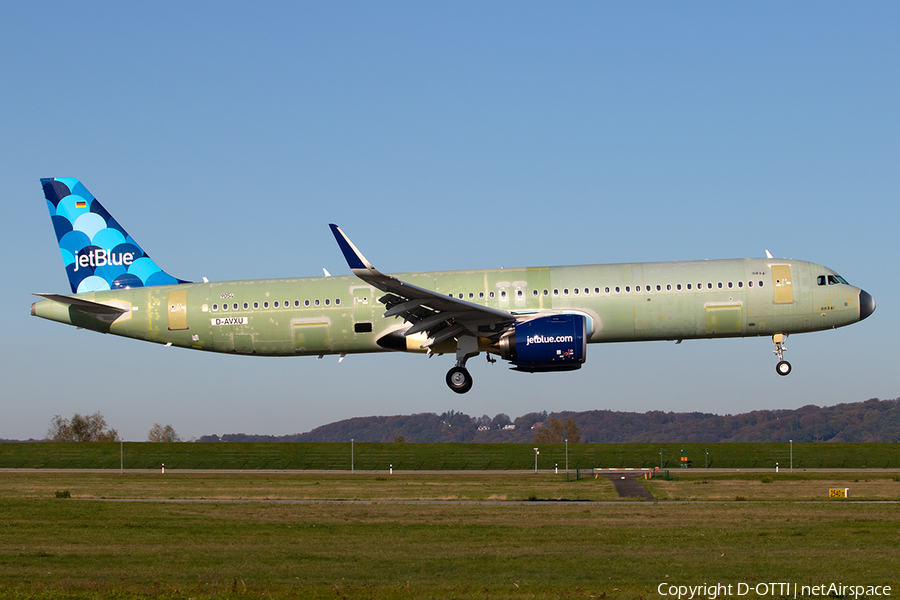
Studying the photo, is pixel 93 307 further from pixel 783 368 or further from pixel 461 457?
pixel 461 457

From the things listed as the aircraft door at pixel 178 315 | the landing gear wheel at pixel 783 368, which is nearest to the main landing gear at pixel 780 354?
the landing gear wheel at pixel 783 368

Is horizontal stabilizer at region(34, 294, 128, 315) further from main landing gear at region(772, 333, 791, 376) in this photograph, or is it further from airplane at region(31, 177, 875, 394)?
main landing gear at region(772, 333, 791, 376)

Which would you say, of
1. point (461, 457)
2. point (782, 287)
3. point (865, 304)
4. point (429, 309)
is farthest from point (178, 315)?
point (461, 457)

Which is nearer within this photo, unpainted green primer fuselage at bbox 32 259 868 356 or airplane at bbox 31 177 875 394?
airplane at bbox 31 177 875 394

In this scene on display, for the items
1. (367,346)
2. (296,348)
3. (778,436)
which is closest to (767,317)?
(367,346)

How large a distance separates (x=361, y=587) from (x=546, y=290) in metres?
18.9

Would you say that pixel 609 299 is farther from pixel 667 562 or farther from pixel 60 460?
pixel 60 460

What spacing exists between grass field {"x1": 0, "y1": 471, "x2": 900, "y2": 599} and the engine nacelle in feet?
16.8

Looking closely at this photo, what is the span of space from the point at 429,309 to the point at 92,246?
1621 centimetres

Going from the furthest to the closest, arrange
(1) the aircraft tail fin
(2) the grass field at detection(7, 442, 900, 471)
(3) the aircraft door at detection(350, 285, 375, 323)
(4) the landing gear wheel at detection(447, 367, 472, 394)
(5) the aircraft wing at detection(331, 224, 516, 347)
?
(2) the grass field at detection(7, 442, 900, 471), (1) the aircraft tail fin, (3) the aircraft door at detection(350, 285, 375, 323), (4) the landing gear wheel at detection(447, 367, 472, 394), (5) the aircraft wing at detection(331, 224, 516, 347)

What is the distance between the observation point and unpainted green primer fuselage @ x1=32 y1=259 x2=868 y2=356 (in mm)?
34938

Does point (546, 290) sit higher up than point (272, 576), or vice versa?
point (546, 290)

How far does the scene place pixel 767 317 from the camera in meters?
35.2

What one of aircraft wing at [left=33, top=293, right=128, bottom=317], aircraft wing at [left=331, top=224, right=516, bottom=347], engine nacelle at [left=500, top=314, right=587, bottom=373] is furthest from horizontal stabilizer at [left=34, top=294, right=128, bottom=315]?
engine nacelle at [left=500, top=314, right=587, bottom=373]
